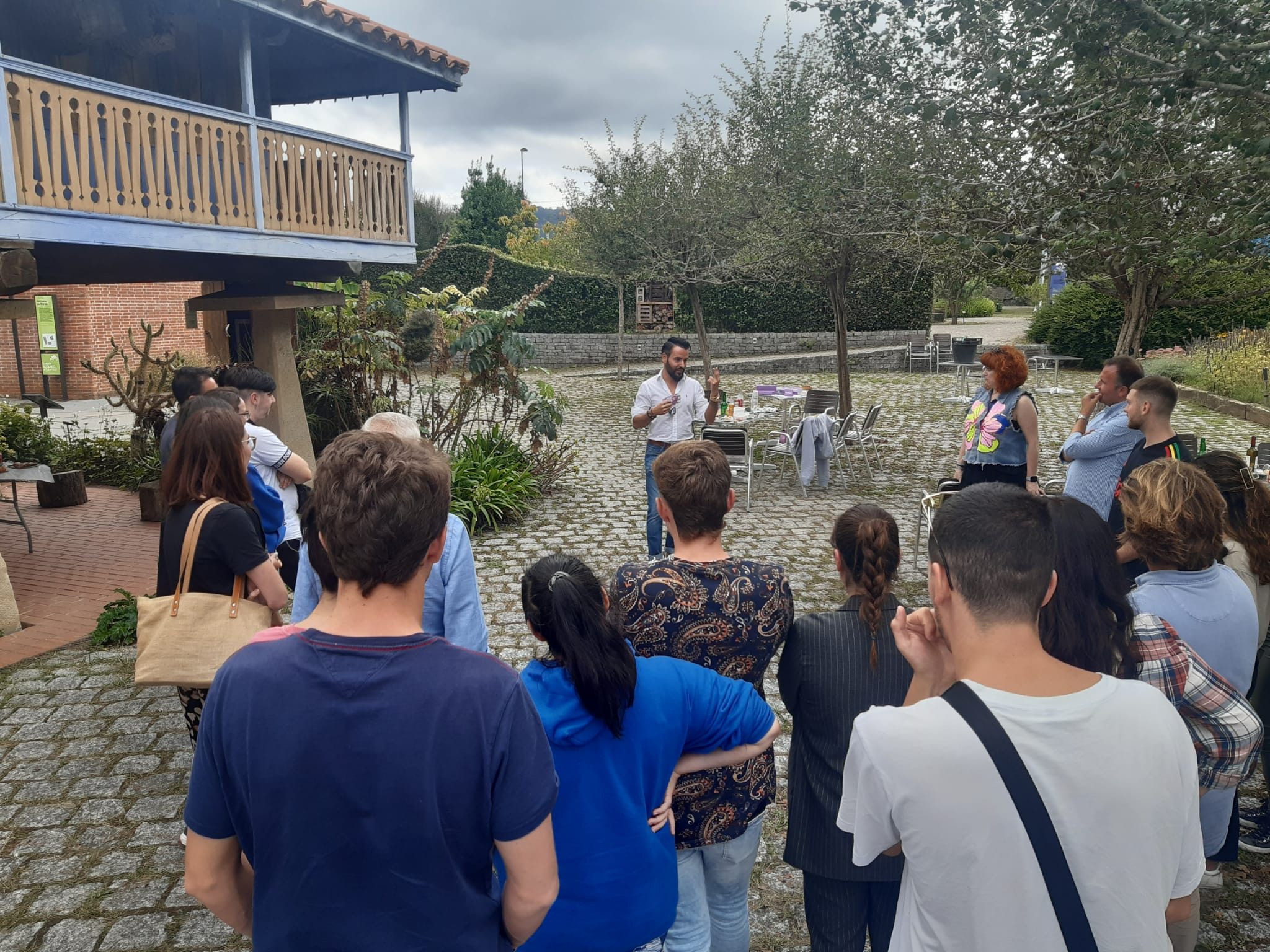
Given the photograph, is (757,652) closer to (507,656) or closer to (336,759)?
(336,759)

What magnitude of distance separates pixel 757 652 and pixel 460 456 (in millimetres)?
7349

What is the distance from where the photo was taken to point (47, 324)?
18.9m

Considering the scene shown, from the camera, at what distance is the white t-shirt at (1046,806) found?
4.45ft

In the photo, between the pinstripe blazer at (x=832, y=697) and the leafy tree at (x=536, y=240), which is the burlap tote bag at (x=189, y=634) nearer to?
the pinstripe blazer at (x=832, y=697)

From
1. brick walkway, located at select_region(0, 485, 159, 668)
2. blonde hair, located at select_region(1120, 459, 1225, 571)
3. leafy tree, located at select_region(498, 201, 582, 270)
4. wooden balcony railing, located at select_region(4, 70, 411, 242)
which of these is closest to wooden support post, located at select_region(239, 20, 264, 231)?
wooden balcony railing, located at select_region(4, 70, 411, 242)

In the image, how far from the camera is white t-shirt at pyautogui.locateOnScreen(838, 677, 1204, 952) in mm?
1356

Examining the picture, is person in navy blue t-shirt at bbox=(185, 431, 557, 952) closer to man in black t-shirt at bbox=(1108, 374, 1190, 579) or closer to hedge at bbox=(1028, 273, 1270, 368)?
man in black t-shirt at bbox=(1108, 374, 1190, 579)

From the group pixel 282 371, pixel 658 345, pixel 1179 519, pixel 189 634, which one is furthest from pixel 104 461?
pixel 658 345

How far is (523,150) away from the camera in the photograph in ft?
194

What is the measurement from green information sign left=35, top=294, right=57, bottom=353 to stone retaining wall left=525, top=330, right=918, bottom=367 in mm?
12573

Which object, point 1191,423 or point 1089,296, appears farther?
point 1089,296

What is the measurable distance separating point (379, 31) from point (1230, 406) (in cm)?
1511

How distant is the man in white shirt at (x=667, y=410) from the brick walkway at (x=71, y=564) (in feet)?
12.9

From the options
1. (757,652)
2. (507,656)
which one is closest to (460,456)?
(507,656)
